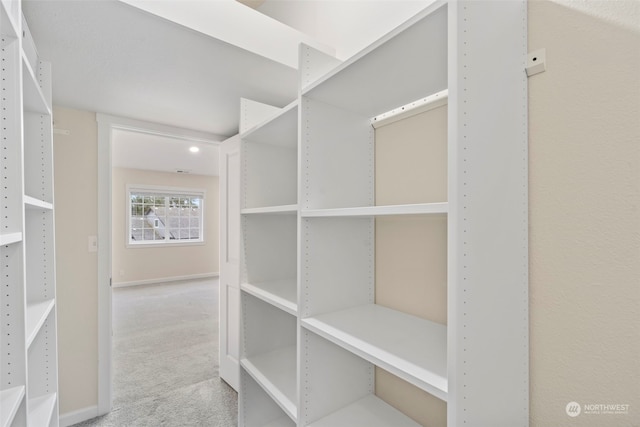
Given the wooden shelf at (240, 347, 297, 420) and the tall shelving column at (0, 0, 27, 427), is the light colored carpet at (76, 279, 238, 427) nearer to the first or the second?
the wooden shelf at (240, 347, 297, 420)

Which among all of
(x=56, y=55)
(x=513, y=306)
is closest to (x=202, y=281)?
(x=56, y=55)

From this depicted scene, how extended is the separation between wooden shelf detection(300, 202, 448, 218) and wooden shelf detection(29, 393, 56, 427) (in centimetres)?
133

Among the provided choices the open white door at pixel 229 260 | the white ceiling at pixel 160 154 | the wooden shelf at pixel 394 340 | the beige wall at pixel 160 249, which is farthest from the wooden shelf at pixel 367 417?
the beige wall at pixel 160 249

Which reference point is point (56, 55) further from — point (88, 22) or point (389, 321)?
point (389, 321)

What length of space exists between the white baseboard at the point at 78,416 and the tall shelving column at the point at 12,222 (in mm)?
1684

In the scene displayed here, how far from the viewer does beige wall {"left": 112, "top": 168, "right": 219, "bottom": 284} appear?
19.8 feet

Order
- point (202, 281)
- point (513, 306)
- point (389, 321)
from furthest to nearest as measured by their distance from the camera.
A: point (202, 281), point (389, 321), point (513, 306)

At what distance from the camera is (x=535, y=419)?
86 centimetres

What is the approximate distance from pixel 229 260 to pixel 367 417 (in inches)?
66.1

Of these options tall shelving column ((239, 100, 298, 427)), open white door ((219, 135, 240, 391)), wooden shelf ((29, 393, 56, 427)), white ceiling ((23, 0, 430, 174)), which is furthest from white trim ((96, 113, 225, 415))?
tall shelving column ((239, 100, 298, 427))

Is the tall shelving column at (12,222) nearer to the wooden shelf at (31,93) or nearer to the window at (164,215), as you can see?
the wooden shelf at (31,93)

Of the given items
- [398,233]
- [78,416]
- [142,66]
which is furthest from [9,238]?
[78,416]

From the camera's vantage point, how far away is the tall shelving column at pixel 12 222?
0.83 meters

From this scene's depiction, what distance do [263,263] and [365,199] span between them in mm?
815
